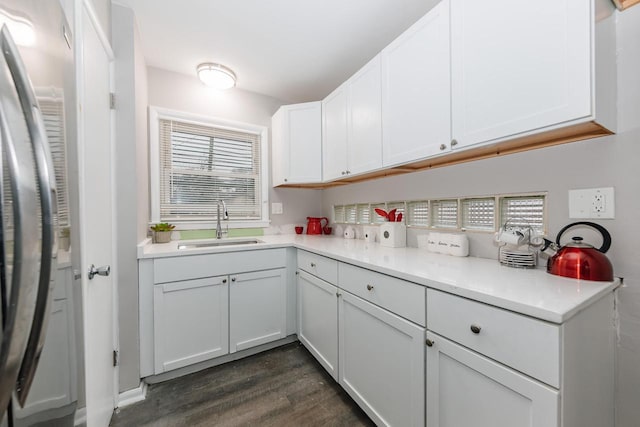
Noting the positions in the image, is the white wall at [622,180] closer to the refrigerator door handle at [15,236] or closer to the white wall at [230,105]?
the refrigerator door handle at [15,236]

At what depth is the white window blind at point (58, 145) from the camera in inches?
20.6

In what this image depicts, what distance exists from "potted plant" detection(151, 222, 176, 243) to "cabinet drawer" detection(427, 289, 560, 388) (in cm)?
201

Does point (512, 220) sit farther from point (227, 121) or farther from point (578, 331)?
point (227, 121)

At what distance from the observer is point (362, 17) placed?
1.60 m

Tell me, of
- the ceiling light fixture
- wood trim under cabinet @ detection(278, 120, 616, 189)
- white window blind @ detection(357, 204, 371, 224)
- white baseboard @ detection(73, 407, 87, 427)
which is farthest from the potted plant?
wood trim under cabinet @ detection(278, 120, 616, 189)

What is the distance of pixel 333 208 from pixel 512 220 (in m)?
1.69

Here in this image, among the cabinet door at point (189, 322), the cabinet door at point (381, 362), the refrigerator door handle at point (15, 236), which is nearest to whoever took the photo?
the refrigerator door handle at point (15, 236)

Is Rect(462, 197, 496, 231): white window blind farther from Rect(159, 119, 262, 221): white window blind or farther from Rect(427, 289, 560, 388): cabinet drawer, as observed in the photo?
Rect(159, 119, 262, 221): white window blind

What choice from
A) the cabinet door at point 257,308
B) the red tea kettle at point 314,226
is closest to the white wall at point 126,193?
the cabinet door at point 257,308

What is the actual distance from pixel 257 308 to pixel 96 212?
3.98 ft

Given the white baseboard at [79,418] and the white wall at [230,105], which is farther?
the white wall at [230,105]

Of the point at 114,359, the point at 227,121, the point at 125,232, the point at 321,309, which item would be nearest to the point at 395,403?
the point at 321,309

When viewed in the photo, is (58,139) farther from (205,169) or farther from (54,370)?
(205,169)

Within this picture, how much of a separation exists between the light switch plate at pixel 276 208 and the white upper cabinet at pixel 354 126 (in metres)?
0.72
